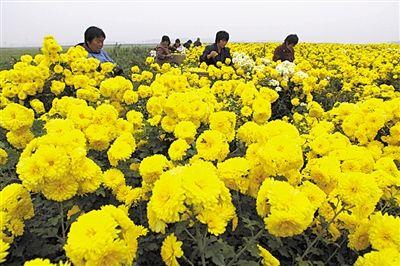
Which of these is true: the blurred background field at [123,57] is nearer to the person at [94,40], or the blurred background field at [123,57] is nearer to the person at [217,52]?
the person at [94,40]

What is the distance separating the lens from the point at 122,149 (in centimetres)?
223

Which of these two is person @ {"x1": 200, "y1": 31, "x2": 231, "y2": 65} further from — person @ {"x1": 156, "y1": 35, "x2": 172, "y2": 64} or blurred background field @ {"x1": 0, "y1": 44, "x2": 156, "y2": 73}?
person @ {"x1": 156, "y1": 35, "x2": 172, "y2": 64}

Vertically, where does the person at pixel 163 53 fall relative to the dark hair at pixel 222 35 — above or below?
below

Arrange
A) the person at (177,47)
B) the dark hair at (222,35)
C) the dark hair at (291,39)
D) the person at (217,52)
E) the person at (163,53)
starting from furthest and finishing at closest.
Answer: the person at (177,47) < the person at (163,53) < the dark hair at (291,39) < the person at (217,52) < the dark hair at (222,35)

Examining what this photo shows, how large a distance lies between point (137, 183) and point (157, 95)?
119 cm

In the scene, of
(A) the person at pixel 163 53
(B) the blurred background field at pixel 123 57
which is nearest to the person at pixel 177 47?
(B) the blurred background field at pixel 123 57

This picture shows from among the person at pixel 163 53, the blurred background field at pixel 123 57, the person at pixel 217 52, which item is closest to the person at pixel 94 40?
the blurred background field at pixel 123 57

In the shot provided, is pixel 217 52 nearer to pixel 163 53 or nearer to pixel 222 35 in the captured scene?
pixel 222 35

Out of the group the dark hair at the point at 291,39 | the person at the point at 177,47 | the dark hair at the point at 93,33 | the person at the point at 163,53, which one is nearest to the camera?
the dark hair at the point at 93,33

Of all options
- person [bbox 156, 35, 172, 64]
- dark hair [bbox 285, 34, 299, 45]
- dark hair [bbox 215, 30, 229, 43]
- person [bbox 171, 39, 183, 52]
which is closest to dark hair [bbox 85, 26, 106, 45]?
dark hair [bbox 215, 30, 229, 43]

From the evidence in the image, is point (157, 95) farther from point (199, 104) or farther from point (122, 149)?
point (122, 149)

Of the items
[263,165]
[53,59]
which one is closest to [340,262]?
[263,165]

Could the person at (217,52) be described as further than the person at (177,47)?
No

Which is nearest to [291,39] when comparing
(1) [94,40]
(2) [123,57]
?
(1) [94,40]
